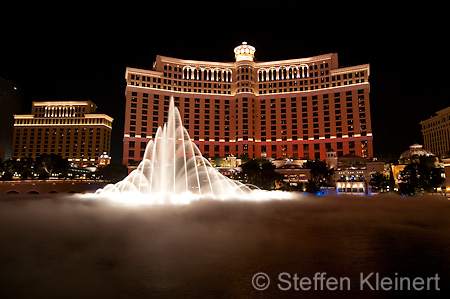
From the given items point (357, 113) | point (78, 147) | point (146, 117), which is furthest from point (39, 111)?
point (357, 113)

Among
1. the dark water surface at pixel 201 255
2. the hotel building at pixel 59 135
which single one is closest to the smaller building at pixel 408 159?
the dark water surface at pixel 201 255

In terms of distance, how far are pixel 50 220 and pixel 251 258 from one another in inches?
585

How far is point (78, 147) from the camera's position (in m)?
147

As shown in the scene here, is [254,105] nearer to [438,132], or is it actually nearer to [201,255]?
[438,132]

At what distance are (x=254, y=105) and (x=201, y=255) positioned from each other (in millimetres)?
110139

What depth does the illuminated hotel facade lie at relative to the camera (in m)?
109

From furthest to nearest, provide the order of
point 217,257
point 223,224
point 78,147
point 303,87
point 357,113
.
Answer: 1. point 78,147
2. point 303,87
3. point 357,113
4. point 223,224
5. point 217,257

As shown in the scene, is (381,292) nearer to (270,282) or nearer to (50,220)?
(270,282)

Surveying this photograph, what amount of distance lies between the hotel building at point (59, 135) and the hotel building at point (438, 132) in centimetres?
16543

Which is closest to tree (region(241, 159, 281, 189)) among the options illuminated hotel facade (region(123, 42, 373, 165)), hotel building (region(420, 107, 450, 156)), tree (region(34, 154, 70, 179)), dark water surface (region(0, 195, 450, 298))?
dark water surface (region(0, 195, 450, 298))

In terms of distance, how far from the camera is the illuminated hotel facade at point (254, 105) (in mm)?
109312

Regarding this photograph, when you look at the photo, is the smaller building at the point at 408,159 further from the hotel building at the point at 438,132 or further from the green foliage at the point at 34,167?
the green foliage at the point at 34,167

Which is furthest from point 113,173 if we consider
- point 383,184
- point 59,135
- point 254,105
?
point 59,135

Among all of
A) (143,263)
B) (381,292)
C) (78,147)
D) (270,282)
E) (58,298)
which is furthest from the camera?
(78,147)
